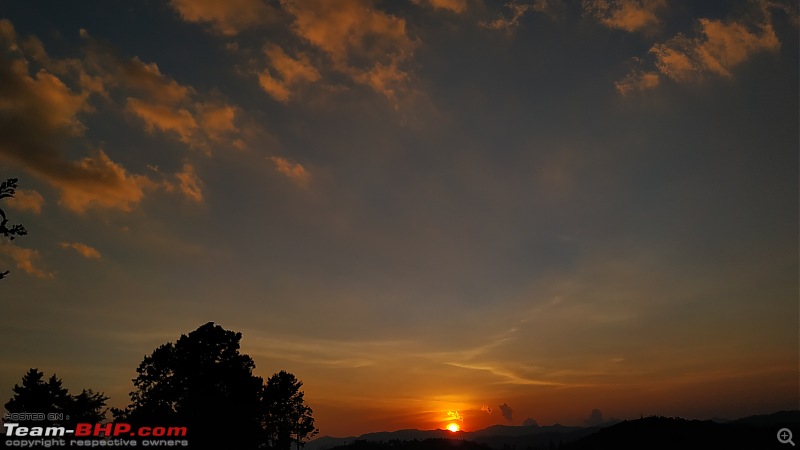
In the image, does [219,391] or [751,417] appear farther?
[751,417]

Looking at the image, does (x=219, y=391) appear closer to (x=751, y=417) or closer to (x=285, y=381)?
(x=285, y=381)

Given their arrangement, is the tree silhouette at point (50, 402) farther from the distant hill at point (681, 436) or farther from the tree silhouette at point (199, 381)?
the distant hill at point (681, 436)

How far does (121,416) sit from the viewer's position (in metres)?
59.3

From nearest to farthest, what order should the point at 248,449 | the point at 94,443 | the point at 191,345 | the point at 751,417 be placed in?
the point at 94,443
the point at 248,449
the point at 191,345
the point at 751,417

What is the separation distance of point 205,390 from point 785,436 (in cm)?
7217

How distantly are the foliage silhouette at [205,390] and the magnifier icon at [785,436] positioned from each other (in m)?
65.0

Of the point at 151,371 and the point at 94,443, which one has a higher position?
the point at 151,371

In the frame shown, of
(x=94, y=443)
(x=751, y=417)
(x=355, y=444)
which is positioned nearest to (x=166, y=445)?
(x=94, y=443)

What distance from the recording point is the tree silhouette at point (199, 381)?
55969 mm

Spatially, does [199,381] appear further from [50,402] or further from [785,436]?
[785,436]

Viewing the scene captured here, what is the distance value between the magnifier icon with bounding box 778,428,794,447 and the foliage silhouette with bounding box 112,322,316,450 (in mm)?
65044

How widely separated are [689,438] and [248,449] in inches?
2280

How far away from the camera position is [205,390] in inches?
2296

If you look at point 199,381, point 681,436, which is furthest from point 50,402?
point 681,436
